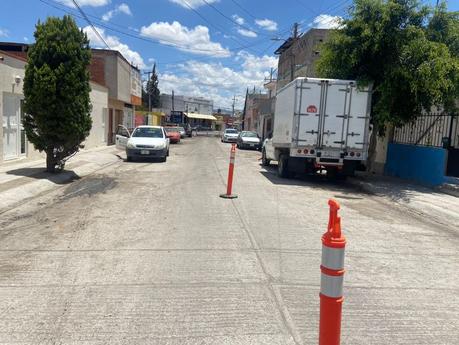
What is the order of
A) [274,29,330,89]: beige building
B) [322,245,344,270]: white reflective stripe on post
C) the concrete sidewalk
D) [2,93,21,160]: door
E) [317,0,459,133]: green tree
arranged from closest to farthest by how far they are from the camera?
[322,245,344,270]: white reflective stripe on post
the concrete sidewalk
[317,0,459,133]: green tree
[2,93,21,160]: door
[274,29,330,89]: beige building

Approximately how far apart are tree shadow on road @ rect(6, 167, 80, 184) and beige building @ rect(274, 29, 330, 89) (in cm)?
2200

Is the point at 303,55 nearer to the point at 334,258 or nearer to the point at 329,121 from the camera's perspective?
the point at 329,121

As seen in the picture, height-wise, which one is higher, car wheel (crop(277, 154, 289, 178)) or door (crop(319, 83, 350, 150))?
door (crop(319, 83, 350, 150))

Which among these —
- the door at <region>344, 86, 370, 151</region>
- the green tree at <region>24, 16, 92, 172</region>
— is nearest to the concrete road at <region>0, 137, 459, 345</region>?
the green tree at <region>24, 16, 92, 172</region>

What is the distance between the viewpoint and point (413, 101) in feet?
47.3

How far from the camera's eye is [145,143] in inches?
826

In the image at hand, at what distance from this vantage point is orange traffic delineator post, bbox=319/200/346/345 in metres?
2.84

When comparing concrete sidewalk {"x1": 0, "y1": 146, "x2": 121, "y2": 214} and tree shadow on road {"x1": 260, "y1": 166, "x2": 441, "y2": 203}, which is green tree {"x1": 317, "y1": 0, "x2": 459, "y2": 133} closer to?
tree shadow on road {"x1": 260, "y1": 166, "x2": 441, "y2": 203}

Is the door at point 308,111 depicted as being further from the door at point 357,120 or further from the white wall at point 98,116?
the white wall at point 98,116

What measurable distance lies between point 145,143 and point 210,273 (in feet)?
52.9

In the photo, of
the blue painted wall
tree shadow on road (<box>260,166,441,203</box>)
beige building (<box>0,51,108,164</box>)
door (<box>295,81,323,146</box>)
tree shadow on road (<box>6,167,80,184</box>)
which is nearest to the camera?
tree shadow on road (<box>260,166,441,203</box>)

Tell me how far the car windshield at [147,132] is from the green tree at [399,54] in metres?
9.95

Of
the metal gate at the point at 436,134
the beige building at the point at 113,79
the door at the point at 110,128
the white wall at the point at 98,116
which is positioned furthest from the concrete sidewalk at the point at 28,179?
the beige building at the point at 113,79

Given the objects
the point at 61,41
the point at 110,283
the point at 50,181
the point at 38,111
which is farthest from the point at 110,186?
the point at 110,283
